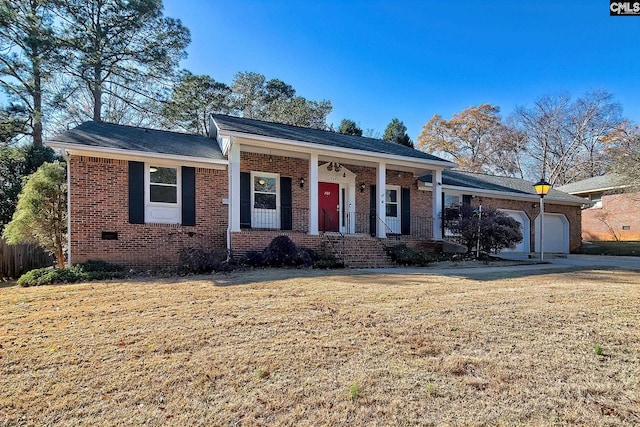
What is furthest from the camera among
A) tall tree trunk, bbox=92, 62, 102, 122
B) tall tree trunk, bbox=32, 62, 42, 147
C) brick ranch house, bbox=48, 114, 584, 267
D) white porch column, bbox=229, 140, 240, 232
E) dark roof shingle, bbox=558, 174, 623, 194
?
dark roof shingle, bbox=558, 174, 623, 194

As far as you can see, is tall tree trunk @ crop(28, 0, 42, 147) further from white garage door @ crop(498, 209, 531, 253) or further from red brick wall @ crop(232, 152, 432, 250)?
white garage door @ crop(498, 209, 531, 253)

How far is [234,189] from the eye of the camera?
11.2m

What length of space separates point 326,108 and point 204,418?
90.6ft

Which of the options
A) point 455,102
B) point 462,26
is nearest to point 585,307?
point 462,26

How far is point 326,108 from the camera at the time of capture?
1120 inches

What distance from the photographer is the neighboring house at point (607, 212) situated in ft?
78.9

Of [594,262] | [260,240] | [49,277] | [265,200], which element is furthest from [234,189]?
[594,262]

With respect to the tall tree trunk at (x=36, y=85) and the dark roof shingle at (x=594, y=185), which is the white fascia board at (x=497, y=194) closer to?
the dark roof shingle at (x=594, y=185)

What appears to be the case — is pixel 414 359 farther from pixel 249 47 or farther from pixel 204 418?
pixel 249 47

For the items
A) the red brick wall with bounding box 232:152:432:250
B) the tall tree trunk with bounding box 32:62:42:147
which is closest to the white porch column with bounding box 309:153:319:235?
the red brick wall with bounding box 232:152:432:250

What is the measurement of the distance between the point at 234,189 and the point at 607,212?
2749cm

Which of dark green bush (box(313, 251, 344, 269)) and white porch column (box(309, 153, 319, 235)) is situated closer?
dark green bush (box(313, 251, 344, 269))

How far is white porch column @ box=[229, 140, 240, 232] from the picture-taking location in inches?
437

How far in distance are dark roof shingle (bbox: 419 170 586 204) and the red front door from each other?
438 cm
